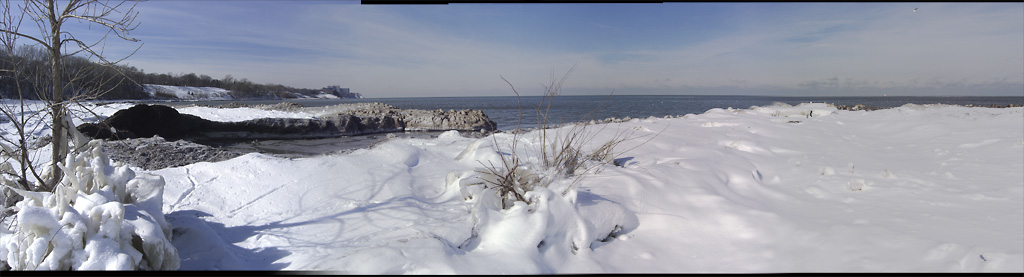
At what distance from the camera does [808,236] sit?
239cm

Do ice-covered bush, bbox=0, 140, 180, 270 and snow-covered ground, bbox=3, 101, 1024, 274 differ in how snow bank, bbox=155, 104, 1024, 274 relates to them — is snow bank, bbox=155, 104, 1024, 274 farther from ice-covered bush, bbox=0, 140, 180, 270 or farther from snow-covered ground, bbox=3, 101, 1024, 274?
ice-covered bush, bbox=0, 140, 180, 270

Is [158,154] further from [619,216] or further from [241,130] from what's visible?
[241,130]

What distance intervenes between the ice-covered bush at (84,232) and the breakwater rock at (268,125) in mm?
3345

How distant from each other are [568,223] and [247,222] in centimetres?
204

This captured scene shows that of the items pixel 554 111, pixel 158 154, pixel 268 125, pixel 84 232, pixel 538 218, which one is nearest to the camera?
pixel 84 232

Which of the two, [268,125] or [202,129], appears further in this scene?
[268,125]

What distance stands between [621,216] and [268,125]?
10.9 m

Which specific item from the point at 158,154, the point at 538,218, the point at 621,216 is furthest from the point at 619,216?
the point at 158,154

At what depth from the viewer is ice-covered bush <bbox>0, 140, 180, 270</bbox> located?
1.71 metres

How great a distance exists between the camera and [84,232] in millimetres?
1771

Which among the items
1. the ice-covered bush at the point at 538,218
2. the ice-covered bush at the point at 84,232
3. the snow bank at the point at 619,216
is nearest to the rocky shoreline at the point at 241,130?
the ice-covered bush at the point at 84,232

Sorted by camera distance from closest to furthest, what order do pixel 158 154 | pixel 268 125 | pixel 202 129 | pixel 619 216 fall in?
1. pixel 619 216
2. pixel 158 154
3. pixel 202 129
4. pixel 268 125

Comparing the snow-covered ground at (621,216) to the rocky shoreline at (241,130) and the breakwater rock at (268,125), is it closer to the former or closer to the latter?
the rocky shoreline at (241,130)

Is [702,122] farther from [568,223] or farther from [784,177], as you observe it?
[568,223]
